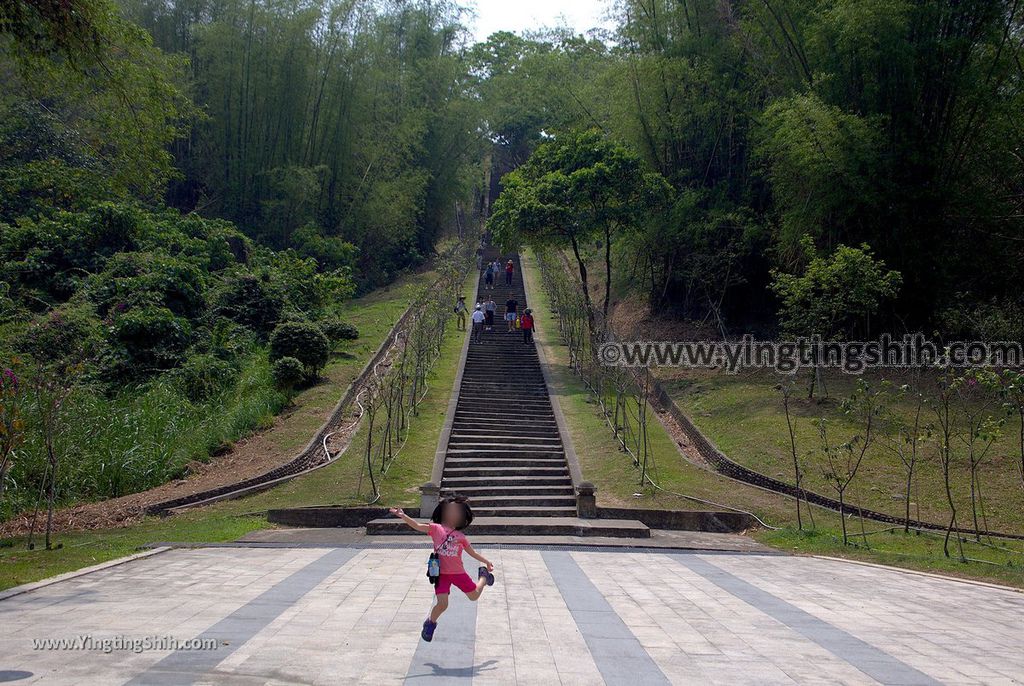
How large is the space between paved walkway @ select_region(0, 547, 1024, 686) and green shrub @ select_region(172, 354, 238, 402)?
7576mm

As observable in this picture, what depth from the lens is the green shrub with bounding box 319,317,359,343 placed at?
18141 mm

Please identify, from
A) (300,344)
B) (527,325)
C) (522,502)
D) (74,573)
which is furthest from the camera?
(527,325)

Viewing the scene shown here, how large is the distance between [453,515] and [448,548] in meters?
0.21

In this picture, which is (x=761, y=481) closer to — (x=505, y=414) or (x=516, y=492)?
(x=516, y=492)

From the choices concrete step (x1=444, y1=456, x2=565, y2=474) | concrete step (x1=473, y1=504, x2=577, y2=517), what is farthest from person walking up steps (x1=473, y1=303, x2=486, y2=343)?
concrete step (x1=473, y1=504, x2=577, y2=517)

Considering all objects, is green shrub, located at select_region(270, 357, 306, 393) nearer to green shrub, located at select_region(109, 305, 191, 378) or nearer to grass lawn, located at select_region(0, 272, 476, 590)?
grass lawn, located at select_region(0, 272, 476, 590)

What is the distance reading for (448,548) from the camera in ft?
16.0

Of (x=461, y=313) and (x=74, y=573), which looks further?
(x=461, y=313)

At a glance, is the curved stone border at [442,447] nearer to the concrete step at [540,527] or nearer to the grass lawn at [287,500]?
the grass lawn at [287,500]

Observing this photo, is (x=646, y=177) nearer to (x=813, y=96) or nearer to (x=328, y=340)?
(x=813, y=96)

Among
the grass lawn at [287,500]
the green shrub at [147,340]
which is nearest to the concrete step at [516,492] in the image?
the grass lawn at [287,500]

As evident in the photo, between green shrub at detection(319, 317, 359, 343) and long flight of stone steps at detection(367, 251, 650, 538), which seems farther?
green shrub at detection(319, 317, 359, 343)

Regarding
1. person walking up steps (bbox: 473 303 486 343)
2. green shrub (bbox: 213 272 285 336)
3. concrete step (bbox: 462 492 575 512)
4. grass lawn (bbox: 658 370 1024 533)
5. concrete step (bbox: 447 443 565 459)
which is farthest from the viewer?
person walking up steps (bbox: 473 303 486 343)

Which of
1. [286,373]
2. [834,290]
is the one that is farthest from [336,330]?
[834,290]
